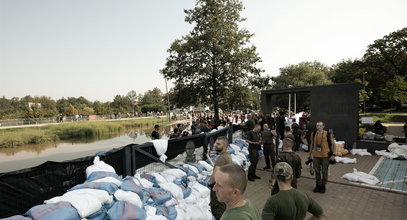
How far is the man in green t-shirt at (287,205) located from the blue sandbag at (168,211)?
1910 mm

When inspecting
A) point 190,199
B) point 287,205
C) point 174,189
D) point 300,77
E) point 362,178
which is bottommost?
point 362,178

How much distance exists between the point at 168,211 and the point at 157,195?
0.36 m

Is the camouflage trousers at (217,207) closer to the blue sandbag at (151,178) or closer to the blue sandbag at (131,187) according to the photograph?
the blue sandbag at (131,187)

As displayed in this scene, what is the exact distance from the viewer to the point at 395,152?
873 cm

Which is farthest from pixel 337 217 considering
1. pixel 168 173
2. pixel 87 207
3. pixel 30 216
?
pixel 30 216

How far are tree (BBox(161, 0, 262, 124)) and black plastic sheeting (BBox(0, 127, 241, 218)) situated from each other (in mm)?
13804

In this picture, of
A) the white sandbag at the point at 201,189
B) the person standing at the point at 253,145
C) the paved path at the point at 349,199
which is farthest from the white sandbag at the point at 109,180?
the person standing at the point at 253,145

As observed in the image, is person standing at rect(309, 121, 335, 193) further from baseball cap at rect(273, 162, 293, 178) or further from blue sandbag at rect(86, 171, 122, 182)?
blue sandbag at rect(86, 171, 122, 182)

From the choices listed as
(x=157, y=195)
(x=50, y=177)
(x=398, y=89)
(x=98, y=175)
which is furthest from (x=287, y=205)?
(x=398, y=89)

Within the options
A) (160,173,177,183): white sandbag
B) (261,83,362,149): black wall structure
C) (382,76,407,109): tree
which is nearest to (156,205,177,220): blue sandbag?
(160,173,177,183): white sandbag

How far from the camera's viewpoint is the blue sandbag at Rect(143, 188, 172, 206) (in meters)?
3.77

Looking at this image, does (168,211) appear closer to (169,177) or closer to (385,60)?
(169,177)

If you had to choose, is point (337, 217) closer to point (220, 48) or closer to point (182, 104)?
point (220, 48)

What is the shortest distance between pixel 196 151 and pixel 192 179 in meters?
1.65
